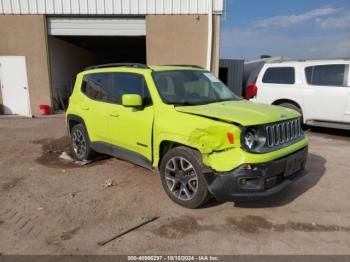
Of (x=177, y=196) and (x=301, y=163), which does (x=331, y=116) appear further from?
(x=177, y=196)

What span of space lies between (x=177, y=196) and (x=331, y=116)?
18.4 feet

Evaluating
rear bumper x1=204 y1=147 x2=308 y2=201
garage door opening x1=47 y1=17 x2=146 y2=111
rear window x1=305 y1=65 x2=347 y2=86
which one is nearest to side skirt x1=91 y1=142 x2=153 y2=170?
rear bumper x1=204 y1=147 x2=308 y2=201

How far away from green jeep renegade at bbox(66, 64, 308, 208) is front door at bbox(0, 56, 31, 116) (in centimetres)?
770

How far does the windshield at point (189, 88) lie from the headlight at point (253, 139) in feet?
3.35

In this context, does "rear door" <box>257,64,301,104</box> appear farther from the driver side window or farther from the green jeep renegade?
the driver side window

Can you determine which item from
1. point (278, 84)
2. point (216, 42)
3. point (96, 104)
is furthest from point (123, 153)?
point (216, 42)

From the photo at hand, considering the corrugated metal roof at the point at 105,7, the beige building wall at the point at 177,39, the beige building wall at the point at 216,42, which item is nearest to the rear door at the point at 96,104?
the beige building wall at the point at 177,39

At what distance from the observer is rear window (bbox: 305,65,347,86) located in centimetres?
746

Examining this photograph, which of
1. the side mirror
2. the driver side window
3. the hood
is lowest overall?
the hood

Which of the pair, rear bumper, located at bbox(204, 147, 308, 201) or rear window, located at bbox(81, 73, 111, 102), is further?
rear window, located at bbox(81, 73, 111, 102)

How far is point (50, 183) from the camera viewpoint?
477 cm

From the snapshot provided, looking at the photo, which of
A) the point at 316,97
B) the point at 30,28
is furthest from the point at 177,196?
the point at 30,28

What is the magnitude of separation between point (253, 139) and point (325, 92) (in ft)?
17.2

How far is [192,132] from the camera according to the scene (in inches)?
138
